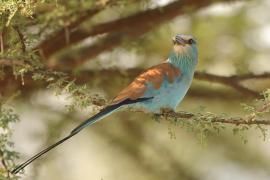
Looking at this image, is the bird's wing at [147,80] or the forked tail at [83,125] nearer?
the forked tail at [83,125]

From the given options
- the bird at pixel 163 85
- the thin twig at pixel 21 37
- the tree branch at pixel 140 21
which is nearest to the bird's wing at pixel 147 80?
the bird at pixel 163 85

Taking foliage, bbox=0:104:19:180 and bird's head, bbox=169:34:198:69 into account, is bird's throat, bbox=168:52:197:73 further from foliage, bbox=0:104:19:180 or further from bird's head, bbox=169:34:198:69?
foliage, bbox=0:104:19:180

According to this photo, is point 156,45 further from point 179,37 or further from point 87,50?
point 179,37

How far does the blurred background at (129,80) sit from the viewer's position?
9.96ft

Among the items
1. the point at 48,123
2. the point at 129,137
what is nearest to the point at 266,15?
the point at 129,137

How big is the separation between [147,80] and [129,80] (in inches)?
24.7

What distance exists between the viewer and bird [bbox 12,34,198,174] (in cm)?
248

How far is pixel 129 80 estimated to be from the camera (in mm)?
3240

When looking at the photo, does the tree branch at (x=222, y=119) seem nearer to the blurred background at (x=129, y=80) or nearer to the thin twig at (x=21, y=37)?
the blurred background at (x=129, y=80)

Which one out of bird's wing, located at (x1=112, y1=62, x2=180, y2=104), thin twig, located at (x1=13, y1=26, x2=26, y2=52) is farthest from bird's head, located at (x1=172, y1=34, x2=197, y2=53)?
thin twig, located at (x1=13, y1=26, x2=26, y2=52)

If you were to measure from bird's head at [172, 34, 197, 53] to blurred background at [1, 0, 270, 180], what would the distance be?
0.76 ft

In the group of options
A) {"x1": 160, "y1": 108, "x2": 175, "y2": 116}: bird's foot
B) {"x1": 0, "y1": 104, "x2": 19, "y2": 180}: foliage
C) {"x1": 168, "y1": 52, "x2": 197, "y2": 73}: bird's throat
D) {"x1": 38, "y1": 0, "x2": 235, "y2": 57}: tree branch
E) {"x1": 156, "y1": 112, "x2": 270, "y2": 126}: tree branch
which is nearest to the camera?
{"x1": 156, "y1": 112, "x2": 270, "y2": 126}: tree branch

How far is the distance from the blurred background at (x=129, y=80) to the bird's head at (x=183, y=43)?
0.23 meters

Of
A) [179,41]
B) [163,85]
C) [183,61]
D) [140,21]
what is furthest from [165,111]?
[140,21]
